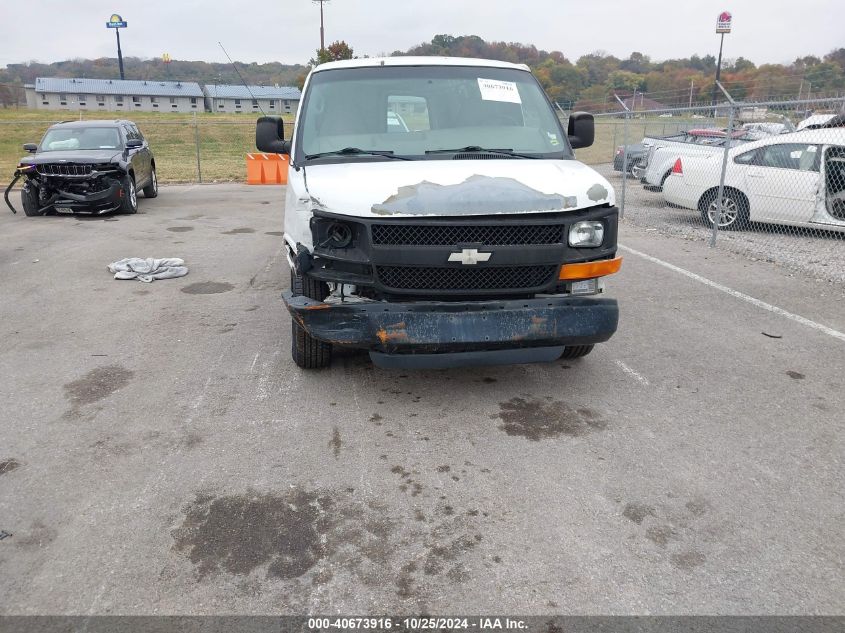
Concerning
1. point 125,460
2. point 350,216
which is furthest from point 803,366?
point 125,460

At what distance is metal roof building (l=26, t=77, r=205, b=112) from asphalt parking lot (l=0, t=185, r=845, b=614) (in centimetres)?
8679

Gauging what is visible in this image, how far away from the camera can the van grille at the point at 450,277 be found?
151 inches

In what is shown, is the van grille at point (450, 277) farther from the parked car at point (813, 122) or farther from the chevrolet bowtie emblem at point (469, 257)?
the parked car at point (813, 122)

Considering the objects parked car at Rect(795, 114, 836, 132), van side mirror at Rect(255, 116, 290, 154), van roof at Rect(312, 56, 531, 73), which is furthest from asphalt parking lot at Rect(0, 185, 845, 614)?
parked car at Rect(795, 114, 836, 132)

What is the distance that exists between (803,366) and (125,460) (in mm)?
4616

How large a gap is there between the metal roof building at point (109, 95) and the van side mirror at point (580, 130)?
86.4 metres

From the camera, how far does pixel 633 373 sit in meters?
4.77

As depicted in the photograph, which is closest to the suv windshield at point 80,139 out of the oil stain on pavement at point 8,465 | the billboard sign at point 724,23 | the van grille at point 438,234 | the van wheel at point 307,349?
the van wheel at point 307,349

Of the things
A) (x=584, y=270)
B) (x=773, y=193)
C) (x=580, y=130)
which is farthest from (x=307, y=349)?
(x=773, y=193)

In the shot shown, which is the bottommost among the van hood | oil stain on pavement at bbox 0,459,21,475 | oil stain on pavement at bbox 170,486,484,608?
oil stain on pavement at bbox 170,486,484,608

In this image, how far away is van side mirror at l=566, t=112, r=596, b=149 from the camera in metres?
5.35

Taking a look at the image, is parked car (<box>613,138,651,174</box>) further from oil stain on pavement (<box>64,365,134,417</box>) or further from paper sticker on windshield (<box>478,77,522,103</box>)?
oil stain on pavement (<box>64,365,134,417</box>)

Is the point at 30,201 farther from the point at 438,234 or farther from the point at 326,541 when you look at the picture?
the point at 326,541

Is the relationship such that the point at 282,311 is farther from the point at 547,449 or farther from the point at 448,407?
the point at 547,449
